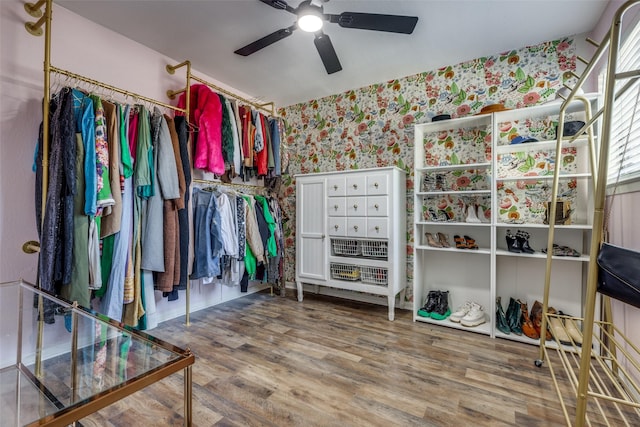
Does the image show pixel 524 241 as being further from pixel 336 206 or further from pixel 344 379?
pixel 344 379

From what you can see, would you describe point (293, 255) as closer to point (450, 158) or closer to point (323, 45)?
point (450, 158)

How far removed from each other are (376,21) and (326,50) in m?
0.42

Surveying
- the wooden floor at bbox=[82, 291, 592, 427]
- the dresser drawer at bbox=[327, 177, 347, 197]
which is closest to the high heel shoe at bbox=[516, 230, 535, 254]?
the wooden floor at bbox=[82, 291, 592, 427]

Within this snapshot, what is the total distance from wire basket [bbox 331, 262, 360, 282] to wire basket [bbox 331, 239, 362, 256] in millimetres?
127

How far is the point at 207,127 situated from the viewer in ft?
8.36

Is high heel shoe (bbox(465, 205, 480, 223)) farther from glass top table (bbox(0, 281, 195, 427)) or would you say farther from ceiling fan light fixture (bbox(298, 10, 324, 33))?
glass top table (bbox(0, 281, 195, 427))

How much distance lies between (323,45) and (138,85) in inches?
64.8

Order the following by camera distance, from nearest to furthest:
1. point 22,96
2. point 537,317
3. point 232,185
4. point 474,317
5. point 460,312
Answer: point 22,96 → point 537,317 → point 474,317 → point 460,312 → point 232,185

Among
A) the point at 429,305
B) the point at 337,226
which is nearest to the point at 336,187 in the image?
the point at 337,226

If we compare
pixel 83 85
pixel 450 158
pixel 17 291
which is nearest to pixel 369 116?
pixel 450 158

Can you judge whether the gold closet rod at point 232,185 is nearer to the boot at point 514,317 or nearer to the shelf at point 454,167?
the shelf at point 454,167

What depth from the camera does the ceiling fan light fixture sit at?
1694 mm

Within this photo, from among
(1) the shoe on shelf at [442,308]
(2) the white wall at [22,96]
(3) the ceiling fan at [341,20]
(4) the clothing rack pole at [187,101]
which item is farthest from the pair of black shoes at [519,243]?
(2) the white wall at [22,96]

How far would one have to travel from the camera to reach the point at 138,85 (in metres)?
2.45
